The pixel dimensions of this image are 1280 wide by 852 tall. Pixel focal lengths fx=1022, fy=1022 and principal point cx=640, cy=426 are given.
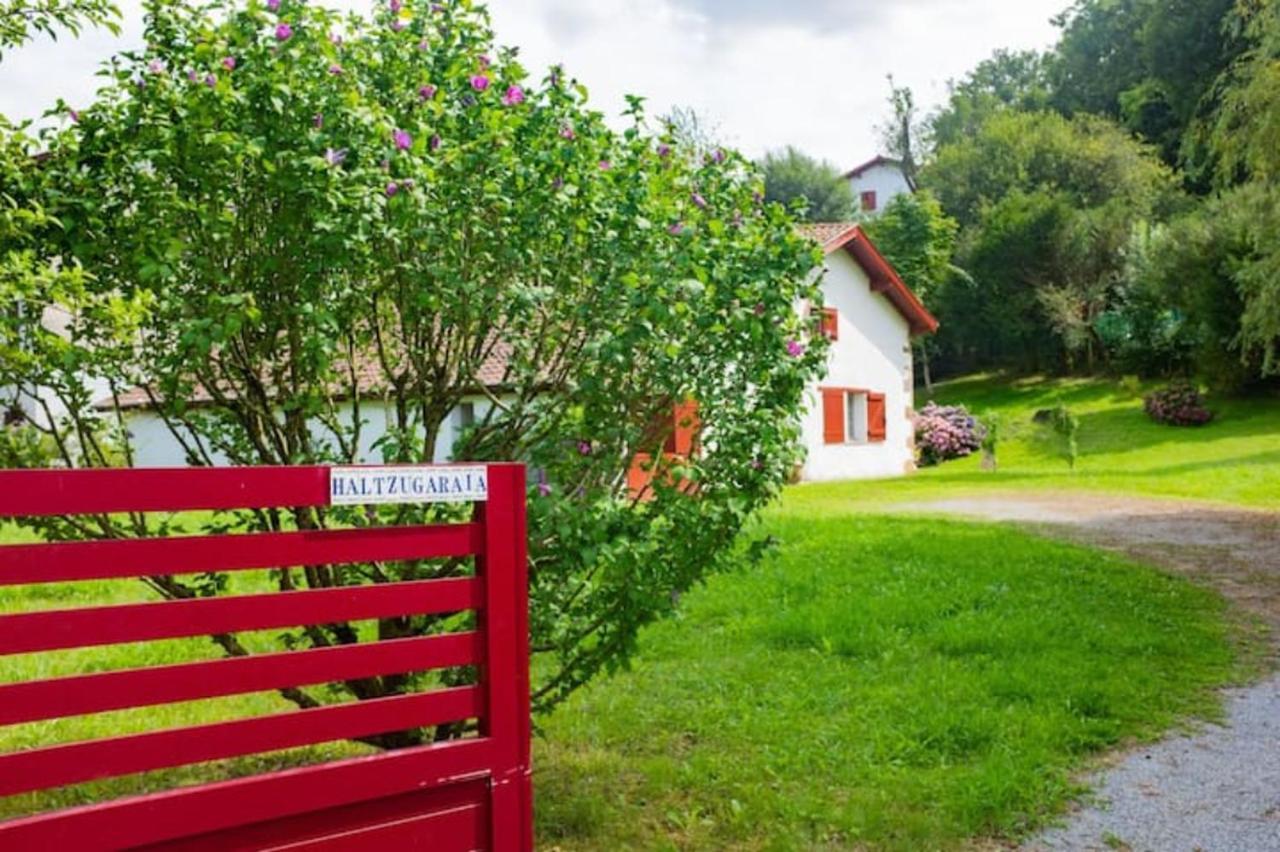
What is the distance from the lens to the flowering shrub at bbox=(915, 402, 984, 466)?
24.8 metres

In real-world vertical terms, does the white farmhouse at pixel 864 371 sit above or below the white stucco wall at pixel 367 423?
above

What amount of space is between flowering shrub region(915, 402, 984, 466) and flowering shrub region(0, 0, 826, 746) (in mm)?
22064

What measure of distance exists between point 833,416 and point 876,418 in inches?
74.9

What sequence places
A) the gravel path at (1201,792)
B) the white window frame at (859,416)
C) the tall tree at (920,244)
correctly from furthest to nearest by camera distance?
the tall tree at (920,244) → the white window frame at (859,416) → the gravel path at (1201,792)

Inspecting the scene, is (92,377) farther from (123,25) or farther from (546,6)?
(546,6)

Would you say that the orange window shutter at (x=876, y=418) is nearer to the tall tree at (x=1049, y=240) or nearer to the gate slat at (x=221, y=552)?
the tall tree at (x=1049, y=240)

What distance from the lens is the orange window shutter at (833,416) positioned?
20328mm

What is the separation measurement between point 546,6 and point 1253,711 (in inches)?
184

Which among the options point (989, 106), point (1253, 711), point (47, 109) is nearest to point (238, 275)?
point (47, 109)

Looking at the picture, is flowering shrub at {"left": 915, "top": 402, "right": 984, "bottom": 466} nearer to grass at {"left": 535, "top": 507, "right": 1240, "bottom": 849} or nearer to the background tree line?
the background tree line

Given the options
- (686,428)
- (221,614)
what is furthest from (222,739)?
(686,428)

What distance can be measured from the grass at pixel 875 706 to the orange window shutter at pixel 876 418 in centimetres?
1357

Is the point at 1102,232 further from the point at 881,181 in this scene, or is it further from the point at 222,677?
the point at 222,677

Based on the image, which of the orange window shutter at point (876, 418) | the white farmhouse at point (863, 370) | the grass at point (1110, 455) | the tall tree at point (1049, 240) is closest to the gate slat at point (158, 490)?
the grass at point (1110, 455)
